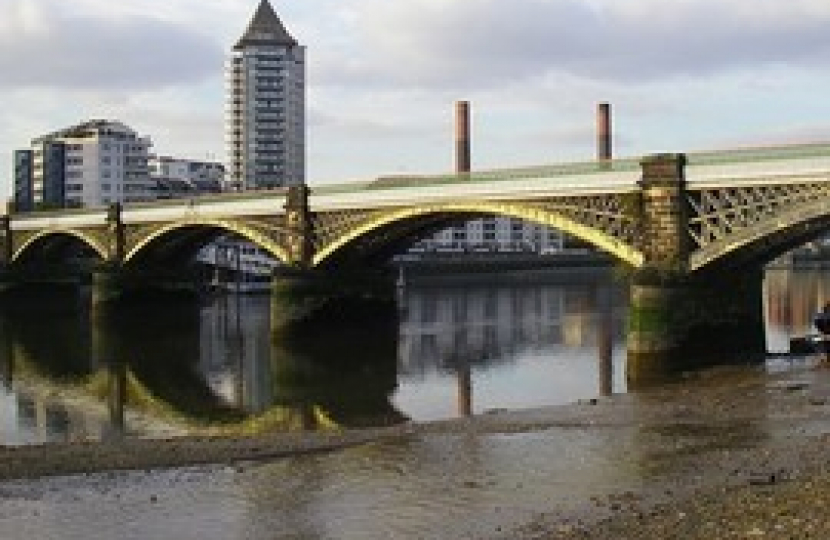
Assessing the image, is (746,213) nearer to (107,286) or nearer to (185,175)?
(107,286)

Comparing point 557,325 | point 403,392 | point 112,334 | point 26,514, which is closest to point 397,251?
point 557,325

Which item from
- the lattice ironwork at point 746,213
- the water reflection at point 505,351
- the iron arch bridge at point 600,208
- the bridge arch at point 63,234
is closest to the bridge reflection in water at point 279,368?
the water reflection at point 505,351

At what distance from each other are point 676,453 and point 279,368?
22.7 metres

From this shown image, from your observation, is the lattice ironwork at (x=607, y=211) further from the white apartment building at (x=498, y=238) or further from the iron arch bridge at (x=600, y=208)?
the white apartment building at (x=498, y=238)

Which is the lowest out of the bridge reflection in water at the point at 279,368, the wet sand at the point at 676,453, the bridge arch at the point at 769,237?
the bridge reflection in water at the point at 279,368

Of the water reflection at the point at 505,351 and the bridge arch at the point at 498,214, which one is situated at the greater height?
the bridge arch at the point at 498,214

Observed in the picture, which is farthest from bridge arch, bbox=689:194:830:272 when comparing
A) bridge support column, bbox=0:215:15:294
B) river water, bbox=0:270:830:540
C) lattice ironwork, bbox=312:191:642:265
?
bridge support column, bbox=0:215:15:294

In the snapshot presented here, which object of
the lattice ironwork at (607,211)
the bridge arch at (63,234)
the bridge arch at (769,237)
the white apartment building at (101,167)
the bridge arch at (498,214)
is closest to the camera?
the bridge arch at (769,237)

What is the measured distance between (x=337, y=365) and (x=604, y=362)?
9387 millimetres

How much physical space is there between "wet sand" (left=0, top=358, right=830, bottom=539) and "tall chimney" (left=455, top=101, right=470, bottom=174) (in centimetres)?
4449

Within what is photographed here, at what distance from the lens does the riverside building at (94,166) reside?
150 metres

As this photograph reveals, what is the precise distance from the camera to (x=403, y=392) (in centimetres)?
3177

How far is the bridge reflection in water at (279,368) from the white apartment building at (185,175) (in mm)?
92589

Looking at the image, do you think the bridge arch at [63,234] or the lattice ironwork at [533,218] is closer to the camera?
the lattice ironwork at [533,218]
